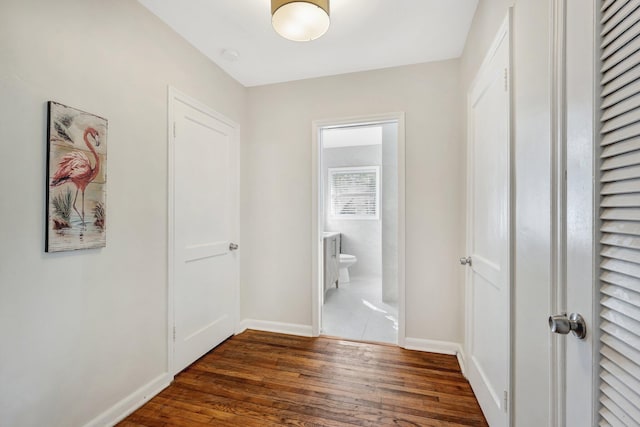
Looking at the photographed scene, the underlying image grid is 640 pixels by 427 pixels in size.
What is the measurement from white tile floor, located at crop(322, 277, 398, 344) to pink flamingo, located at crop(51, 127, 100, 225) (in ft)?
7.50

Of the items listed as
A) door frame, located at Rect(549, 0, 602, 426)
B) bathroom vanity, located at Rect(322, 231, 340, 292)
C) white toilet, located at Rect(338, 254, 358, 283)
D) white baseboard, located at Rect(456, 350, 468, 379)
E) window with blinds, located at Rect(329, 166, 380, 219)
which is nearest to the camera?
door frame, located at Rect(549, 0, 602, 426)

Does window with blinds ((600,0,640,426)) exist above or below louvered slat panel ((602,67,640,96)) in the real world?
below

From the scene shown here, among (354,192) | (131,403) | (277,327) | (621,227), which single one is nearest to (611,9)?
(621,227)

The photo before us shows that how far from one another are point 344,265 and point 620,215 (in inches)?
162

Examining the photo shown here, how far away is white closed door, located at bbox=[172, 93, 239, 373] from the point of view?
6.88ft

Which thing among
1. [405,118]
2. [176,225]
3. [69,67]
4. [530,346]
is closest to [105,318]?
[176,225]

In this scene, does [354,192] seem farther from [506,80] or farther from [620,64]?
[620,64]

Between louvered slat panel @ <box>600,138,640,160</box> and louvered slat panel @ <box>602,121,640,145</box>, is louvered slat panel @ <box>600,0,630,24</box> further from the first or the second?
louvered slat panel @ <box>600,138,640,160</box>

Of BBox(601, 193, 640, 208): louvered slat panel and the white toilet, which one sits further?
the white toilet

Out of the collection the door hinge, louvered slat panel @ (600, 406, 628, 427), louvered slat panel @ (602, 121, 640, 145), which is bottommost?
louvered slat panel @ (600, 406, 628, 427)

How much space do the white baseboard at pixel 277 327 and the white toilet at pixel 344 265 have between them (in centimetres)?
189

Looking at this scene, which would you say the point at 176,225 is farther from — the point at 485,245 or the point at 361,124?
the point at 485,245

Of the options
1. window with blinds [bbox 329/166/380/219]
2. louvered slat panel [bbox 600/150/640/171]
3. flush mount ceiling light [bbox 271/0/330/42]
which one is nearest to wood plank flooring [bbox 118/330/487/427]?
louvered slat panel [bbox 600/150/640/171]

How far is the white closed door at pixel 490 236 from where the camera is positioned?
4.39 feet
